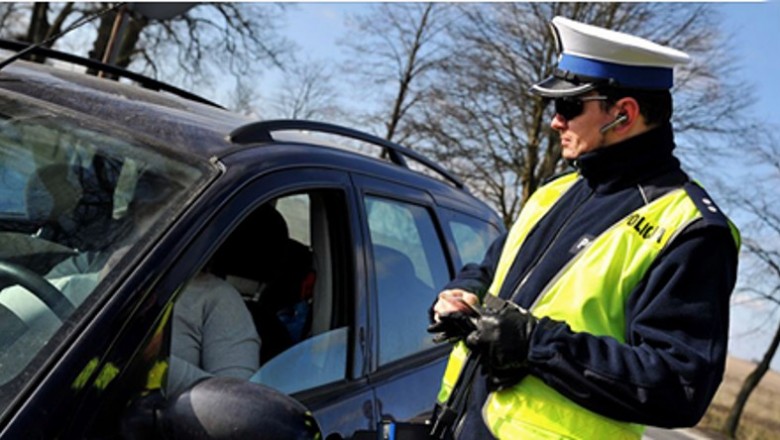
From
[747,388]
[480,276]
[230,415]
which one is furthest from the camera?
[747,388]

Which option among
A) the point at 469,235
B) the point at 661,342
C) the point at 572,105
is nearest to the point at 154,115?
the point at 572,105

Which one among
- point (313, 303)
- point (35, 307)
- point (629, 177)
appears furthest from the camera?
point (313, 303)

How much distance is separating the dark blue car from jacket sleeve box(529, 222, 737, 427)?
68cm

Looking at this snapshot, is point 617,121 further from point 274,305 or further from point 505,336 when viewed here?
point 274,305

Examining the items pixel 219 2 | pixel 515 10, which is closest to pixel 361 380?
pixel 515 10

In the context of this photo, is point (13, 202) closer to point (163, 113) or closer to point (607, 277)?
point (163, 113)

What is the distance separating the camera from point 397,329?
2.86m

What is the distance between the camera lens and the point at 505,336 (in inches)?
71.5

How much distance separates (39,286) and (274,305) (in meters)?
1.23

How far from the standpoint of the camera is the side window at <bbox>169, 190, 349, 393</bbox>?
2.42 meters

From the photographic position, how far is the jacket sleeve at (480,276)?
2.25 meters

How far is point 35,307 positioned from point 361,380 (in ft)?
3.55

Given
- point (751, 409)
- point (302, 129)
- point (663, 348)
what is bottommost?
point (751, 409)

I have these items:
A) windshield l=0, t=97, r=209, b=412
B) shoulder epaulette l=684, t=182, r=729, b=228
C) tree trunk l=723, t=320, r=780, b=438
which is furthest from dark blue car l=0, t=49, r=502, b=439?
tree trunk l=723, t=320, r=780, b=438
